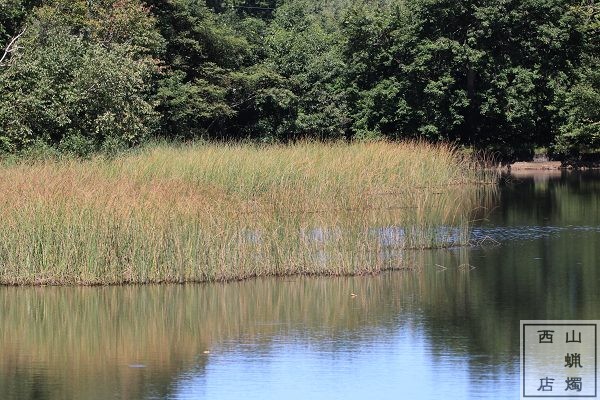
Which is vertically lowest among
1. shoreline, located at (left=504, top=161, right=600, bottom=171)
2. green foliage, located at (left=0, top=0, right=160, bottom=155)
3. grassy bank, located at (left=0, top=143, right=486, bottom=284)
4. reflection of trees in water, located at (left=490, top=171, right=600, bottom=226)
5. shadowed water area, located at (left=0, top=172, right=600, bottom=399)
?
shoreline, located at (left=504, top=161, right=600, bottom=171)

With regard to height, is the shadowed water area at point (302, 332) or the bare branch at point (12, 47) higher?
the bare branch at point (12, 47)

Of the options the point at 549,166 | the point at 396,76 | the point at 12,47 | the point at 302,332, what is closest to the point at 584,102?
the point at 549,166

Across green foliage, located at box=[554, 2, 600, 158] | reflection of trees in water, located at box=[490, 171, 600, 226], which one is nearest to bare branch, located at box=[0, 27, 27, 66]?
reflection of trees in water, located at box=[490, 171, 600, 226]

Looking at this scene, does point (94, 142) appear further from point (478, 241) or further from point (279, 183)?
point (478, 241)

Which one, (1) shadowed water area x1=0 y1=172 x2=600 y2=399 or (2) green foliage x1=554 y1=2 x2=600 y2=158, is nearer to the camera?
(1) shadowed water area x1=0 y1=172 x2=600 y2=399

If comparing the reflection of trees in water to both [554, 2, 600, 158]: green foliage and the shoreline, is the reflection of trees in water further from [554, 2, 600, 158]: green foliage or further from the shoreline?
the shoreline

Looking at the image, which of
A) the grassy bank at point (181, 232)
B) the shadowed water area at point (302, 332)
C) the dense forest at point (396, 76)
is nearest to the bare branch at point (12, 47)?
the dense forest at point (396, 76)

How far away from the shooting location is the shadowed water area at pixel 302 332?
8375mm

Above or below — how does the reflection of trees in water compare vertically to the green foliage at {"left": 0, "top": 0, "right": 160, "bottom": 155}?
below

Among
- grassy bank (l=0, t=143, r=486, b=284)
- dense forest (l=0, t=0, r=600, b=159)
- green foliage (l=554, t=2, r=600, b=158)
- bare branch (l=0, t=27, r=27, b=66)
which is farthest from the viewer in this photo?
dense forest (l=0, t=0, r=600, b=159)

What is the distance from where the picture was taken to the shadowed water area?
27.5ft

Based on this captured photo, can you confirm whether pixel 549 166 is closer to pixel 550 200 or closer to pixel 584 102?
pixel 584 102

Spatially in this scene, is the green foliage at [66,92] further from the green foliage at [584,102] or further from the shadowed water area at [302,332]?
the green foliage at [584,102]

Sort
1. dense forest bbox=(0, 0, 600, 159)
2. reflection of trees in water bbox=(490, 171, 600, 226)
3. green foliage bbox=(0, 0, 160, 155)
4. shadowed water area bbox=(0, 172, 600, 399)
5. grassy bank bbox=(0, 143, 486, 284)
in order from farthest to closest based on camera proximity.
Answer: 1. dense forest bbox=(0, 0, 600, 159)
2. green foliage bbox=(0, 0, 160, 155)
3. reflection of trees in water bbox=(490, 171, 600, 226)
4. grassy bank bbox=(0, 143, 486, 284)
5. shadowed water area bbox=(0, 172, 600, 399)
